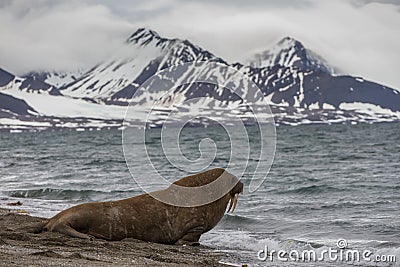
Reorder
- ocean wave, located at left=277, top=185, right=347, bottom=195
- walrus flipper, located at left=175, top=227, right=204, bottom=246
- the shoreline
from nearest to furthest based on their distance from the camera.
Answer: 1. the shoreline
2. walrus flipper, located at left=175, top=227, right=204, bottom=246
3. ocean wave, located at left=277, top=185, right=347, bottom=195

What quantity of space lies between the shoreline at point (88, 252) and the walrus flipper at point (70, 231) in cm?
13

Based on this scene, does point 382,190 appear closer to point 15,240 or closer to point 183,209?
point 183,209

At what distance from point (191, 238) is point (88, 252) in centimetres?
346

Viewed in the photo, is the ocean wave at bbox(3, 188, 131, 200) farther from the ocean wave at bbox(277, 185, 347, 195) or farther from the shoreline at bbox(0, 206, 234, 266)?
the shoreline at bbox(0, 206, 234, 266)

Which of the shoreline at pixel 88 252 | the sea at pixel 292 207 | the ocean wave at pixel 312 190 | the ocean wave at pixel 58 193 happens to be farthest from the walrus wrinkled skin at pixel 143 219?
the ocean wave at pixel 312 190

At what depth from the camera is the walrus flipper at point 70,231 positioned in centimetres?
1191

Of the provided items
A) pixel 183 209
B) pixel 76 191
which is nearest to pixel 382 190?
pixel 76 191

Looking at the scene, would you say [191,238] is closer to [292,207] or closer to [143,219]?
[143,219]

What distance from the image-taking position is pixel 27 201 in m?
23.1

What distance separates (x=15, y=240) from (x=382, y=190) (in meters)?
18.0

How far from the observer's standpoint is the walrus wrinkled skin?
12.5 meters

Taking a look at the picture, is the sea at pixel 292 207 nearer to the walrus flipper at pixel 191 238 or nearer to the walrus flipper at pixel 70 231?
the walrus flipper at pixel 191 238

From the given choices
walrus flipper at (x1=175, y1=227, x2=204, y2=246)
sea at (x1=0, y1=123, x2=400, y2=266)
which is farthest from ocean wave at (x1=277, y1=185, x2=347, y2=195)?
walrus flipper at (x1=175, y1=227, x2=204, y2=246)

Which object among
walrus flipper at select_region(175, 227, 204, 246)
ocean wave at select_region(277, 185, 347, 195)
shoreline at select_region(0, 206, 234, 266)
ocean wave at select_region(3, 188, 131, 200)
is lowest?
ocean wave at select_region(3, 188, 131, 200)
